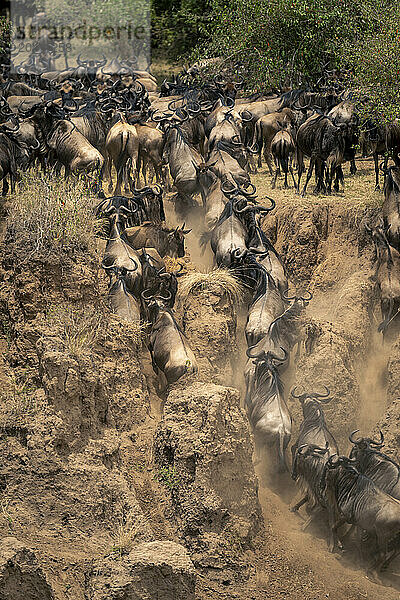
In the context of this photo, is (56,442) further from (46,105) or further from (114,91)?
(114,91)

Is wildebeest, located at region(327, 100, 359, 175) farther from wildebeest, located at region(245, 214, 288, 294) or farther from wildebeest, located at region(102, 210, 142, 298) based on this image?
wildebeest, located at region(102, 210, 142, 298)

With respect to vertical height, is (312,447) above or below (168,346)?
below

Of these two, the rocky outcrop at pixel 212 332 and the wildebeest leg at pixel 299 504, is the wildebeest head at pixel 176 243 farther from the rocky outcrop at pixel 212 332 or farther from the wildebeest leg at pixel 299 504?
the wildebeest leg at pixel 299 504

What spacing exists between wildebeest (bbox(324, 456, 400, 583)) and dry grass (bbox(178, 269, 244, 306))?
158 inches

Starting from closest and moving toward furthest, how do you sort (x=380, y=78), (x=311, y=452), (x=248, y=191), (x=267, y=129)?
(x=311, y=452)
(x=380, y=78)
(x=248, y=191)
(x=267, y=129)

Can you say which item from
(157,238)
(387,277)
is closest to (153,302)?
(157,238)

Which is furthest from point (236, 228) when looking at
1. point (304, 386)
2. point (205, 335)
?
point (304, 386)

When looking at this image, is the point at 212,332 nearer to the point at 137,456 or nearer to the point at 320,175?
the point at 137,456

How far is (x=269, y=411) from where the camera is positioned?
9562 millimetres

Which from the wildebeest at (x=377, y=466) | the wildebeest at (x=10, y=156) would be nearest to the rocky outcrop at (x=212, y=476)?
the wildebeest at (x=377, y=466)

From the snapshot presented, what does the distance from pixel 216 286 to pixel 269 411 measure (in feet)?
9.80

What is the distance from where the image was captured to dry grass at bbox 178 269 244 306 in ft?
39.3

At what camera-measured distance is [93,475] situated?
748 centimetres

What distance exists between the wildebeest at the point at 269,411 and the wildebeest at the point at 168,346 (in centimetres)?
91
